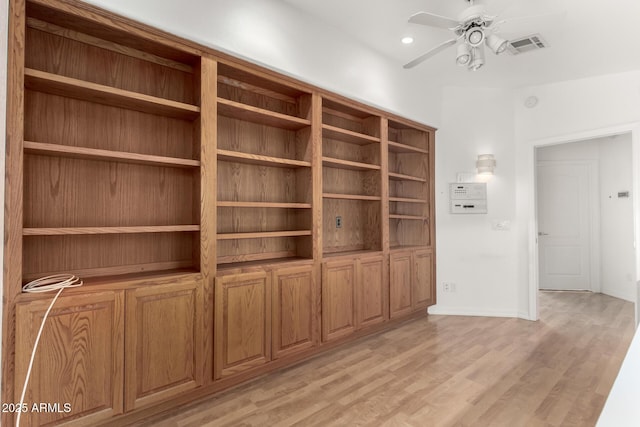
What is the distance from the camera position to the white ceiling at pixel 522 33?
9.22 feet

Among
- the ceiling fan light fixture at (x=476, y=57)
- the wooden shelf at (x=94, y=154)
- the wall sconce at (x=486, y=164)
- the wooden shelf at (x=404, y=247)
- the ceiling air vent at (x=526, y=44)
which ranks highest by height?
the ceiling air vent at (x=526, y=44)

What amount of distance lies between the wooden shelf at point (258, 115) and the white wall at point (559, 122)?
3068 mm

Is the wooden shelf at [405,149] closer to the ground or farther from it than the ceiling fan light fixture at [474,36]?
closer to the ground

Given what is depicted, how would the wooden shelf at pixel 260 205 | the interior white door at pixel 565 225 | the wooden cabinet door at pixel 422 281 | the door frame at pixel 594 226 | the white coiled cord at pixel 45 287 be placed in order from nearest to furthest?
1. the white coiled cord at pixel 45 287
2. the wooden shelf at pixel 260 205
3. the wooden cabinet door at pixel 422 281
4. the door frame at pixel 594 226
5. the interior white door at pixel 565 225

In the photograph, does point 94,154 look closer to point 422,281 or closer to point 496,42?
point 496,42

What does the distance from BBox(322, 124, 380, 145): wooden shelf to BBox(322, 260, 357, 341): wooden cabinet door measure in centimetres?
129

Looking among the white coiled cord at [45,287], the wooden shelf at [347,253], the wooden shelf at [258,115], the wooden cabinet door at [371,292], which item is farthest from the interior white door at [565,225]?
the white coiled cord at [45,287]

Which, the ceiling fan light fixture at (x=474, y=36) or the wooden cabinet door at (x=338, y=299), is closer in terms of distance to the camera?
the ceiling fan light fixture at (x=474, y=36)

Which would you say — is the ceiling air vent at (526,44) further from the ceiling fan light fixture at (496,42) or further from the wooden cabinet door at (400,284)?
the wooden cabinet door at (400,284)

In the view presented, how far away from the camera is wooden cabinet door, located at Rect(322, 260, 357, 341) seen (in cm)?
325

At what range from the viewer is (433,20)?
7.74 ft

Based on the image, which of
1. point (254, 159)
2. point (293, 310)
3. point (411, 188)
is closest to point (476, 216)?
point (411, 188)

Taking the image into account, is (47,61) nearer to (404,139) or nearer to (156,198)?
(156,198)

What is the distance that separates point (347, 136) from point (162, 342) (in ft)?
8.48
